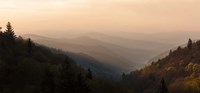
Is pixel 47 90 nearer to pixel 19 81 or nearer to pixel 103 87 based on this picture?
pixel 19 81

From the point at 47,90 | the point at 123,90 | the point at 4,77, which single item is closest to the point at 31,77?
the point at 4,77

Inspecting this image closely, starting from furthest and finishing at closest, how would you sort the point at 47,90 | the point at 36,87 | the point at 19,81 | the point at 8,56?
the point at 8,56 < the point at 19,81 < the point at 36,87 < the point at 47,90

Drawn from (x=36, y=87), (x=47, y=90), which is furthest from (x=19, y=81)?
(x=47, y=90)

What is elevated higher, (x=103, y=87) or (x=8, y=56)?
(x=8, y=56)

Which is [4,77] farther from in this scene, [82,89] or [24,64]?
[82,89]

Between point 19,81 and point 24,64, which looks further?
point 24,64

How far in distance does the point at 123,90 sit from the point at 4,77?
5659cm

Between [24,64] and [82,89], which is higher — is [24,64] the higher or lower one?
the higher one

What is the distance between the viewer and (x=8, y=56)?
198 m

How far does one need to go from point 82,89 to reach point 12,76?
3590 inches

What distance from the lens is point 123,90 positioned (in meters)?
168

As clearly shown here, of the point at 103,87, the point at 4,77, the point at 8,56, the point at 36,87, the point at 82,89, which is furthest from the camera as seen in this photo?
the point at 8,56

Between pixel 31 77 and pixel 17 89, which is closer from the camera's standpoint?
pixel 17 89

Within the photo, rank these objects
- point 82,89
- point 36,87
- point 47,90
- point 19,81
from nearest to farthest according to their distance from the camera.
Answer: point 82,89 → point 47,90 → point 36,87 → point 19,81
